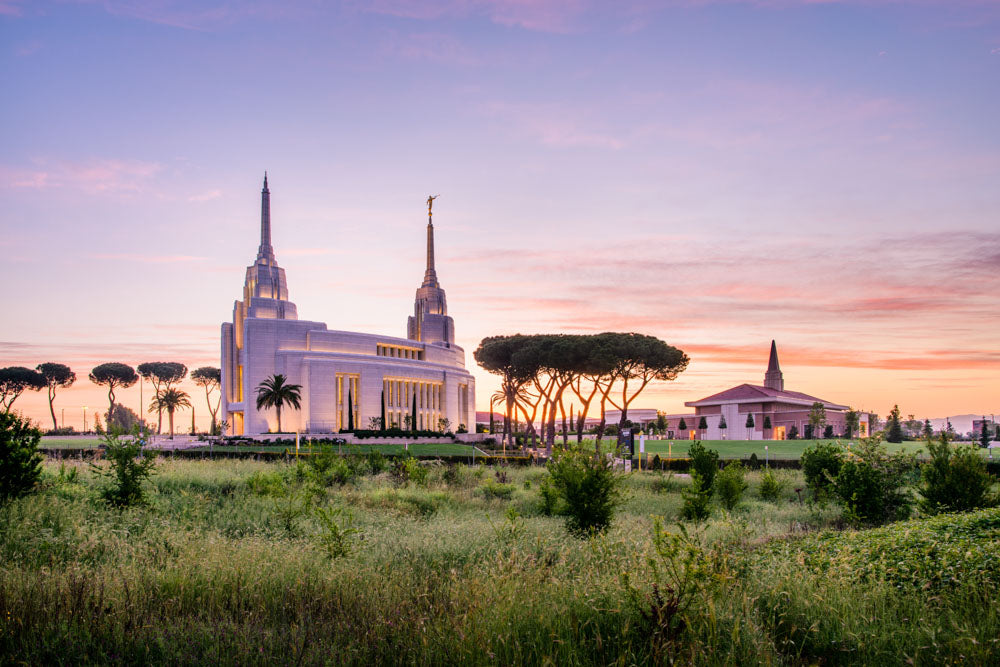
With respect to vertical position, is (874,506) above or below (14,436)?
below

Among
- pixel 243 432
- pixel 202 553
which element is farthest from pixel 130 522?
pixel 243 432

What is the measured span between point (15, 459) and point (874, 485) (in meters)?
14.2

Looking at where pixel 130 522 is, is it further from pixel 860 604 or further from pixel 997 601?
pixel 997 601

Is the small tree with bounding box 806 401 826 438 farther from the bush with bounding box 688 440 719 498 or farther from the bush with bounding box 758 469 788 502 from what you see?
the bush with bounding box 688 440 719 498

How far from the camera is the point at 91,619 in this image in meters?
4.19

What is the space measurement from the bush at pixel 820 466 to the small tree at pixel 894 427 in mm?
51809

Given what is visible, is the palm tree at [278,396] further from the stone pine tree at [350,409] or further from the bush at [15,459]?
the bush at [15,459]

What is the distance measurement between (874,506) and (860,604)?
772cm

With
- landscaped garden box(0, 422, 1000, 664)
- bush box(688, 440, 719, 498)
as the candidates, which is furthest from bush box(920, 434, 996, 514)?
bush box(688, 440, 719, 498)

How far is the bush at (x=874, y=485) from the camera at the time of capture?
1109 cm

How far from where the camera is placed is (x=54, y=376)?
77312mm

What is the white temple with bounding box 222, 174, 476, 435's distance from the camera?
61.2m

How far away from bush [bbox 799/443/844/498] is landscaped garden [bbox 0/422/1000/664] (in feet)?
19.0

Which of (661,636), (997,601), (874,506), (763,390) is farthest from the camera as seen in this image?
(763,390)
